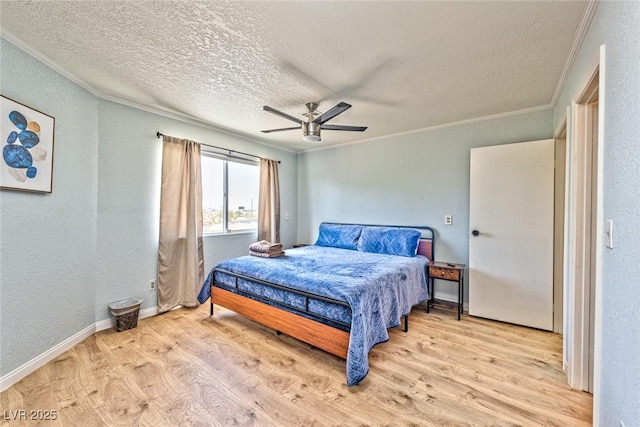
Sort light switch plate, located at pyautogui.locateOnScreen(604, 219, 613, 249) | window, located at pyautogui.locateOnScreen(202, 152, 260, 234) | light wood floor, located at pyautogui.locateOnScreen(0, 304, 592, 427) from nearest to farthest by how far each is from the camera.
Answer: light switch plate, located at pyautogui.locateOnScreen(604, 219, 613, 249), light wood floor, located at pyautogui.locateOnScreen(0, 304, 592, 427), window, located at pyautogui.locateOnScreen(202, 152, 260, 234)

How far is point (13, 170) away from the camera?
194 centimetres

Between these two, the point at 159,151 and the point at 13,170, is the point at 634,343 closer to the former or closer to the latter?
the point at 13,170

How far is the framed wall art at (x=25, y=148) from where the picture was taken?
188 cm

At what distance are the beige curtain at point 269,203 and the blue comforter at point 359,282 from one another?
1.29m

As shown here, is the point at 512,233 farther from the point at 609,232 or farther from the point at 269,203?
the point at 269,203

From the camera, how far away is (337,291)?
2.13 m

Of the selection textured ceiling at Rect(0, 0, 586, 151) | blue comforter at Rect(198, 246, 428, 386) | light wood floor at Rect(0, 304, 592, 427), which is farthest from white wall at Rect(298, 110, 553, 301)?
light wood floor at Rect(0, 304, 592, 427)

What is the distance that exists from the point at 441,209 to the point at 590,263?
75.5 inches

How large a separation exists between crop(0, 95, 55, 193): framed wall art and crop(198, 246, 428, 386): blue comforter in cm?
177

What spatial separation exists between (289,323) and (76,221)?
2.28 metres

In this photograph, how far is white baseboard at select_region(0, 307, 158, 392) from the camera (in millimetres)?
1916

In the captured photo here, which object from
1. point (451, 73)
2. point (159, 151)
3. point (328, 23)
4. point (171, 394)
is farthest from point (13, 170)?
point (451, 73)

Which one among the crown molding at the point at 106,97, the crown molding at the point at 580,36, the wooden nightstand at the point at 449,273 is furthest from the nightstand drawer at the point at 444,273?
the crown molding at the point at 106,97

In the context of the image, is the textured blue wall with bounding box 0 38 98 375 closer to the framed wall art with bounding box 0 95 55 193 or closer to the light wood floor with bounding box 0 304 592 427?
the framed wall art with bounding box 0 95 55 193
